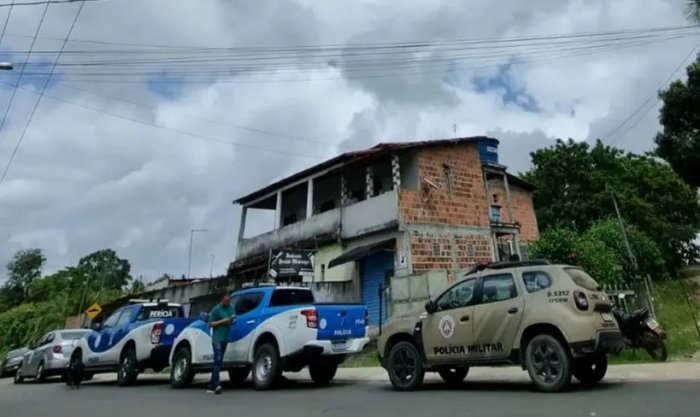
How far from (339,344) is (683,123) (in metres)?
20.5

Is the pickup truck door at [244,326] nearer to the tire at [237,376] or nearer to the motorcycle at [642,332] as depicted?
the tire at [237,376]

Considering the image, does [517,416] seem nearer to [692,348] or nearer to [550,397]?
[550,397]

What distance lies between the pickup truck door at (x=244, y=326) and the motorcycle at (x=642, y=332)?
658 centimetres

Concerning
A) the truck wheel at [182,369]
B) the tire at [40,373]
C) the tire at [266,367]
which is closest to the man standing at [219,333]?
the tire at [266,367]

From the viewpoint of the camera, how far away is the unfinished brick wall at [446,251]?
19172 mm

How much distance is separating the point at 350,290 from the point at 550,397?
13.6 metres

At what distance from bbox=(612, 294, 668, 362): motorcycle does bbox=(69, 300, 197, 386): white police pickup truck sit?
8958mm

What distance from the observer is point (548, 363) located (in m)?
7.67

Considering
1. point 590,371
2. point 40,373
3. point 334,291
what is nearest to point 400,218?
point 334,291

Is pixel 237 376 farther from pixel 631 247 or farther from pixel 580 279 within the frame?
pixel 631 247

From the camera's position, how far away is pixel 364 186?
80.0ft

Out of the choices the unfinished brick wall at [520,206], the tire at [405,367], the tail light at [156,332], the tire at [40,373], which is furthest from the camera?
the unfinished brick wall at [520,206]

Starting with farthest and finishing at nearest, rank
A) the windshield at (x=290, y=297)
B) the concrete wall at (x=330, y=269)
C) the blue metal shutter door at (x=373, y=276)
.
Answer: the concrete wall at (x=330, y=269), the blue metal shutter door at (x=373, y=276), the windshield at (x=290, y=297)

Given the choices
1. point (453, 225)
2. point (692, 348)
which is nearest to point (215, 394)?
point (692, 348)
